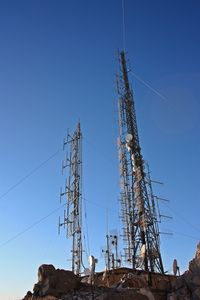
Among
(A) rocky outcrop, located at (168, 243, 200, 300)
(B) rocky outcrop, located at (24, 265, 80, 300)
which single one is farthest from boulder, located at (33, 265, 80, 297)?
(A) rocky outcrop, located at (168, 243, 200, 300)

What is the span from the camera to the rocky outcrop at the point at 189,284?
2348cm

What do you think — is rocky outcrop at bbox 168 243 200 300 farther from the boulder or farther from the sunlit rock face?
the boulder

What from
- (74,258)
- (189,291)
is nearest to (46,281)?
(74,258)

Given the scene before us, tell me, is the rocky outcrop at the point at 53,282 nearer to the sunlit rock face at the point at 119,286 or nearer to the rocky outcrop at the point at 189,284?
the sunlit rock face at the point at 119,286

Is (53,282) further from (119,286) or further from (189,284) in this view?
(189,284)

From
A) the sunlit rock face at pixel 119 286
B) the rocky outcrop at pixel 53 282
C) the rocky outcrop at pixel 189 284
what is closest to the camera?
the sunlit rock face at pixel 119 286

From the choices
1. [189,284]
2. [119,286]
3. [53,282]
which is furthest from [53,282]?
[189,284]

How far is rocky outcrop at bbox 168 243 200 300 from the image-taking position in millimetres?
23484

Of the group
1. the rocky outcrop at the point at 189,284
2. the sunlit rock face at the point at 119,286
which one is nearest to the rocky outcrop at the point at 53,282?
the sunlit rock face at the point at 119,286

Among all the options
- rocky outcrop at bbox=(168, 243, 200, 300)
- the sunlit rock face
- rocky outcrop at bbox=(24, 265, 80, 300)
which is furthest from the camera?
rocky outcrop at bbox=(168, 243, 200, 300)

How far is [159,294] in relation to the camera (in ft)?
78.2

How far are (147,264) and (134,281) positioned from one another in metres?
6.06

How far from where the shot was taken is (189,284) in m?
24.3

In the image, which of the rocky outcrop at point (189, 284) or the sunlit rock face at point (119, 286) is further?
the rocky outcrop at point (189, 284)
